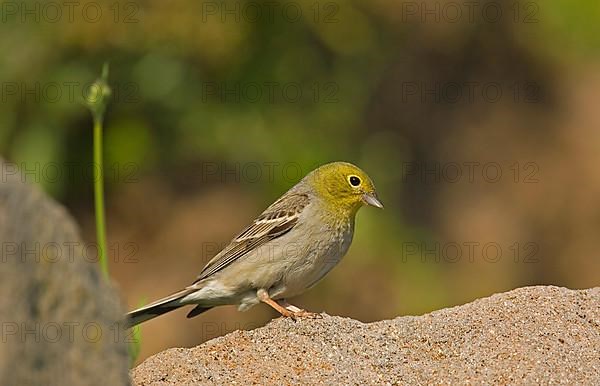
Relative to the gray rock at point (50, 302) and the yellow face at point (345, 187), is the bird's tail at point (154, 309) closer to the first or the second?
the yellow face at point (345, 187)

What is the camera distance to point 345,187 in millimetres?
6590

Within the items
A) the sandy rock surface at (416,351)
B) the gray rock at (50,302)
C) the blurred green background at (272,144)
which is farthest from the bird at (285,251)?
the blurred green background at (272,144)

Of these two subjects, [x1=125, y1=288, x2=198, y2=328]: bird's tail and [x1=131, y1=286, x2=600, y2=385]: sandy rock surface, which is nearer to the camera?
[x1=131, y1=286, x2=600, y2=385]: sandy rock surface

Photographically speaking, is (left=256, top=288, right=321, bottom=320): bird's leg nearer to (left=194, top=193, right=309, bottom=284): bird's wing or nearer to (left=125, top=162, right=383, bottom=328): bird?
(left=125, top=162, right=383, bottom=328): bird

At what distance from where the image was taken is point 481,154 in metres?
12.9

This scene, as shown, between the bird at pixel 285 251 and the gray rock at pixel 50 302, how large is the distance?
2.45 m

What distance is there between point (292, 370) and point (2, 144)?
5.69 metres

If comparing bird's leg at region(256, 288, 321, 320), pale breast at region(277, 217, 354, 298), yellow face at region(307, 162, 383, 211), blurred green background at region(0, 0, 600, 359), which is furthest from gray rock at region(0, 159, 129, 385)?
blurred green background at region(0, 0, 600, 359)

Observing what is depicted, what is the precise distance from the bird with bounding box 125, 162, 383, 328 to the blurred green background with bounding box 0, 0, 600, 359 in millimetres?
3044

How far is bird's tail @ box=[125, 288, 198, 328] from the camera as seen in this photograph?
5862 mm

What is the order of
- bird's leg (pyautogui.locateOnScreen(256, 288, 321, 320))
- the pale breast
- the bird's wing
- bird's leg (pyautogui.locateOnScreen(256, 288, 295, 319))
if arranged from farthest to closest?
the bird's wing < the pale breast < bird's leg (pyautogui.locateOnScreen(256, 288, 295, 319)) < bird's leg (pyautogui.locateOnScreen(256, 288, 321, 320))

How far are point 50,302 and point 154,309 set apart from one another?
264 centimetres

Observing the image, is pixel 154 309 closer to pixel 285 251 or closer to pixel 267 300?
pixel 267 300

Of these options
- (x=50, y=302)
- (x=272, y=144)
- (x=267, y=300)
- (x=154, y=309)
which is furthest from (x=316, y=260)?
(x=272, y=144)
